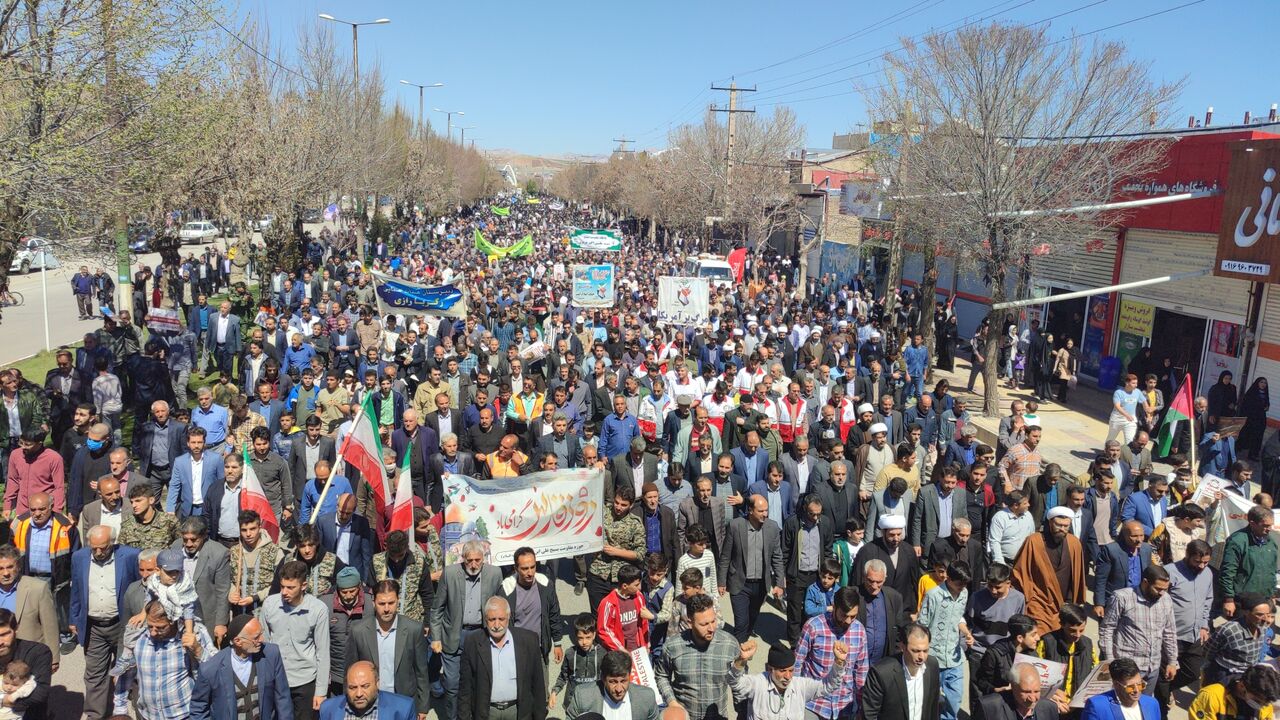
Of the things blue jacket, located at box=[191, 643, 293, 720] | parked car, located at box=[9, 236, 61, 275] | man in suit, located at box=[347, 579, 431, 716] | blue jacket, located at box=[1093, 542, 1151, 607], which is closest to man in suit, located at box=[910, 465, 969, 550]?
blue jacket, located at box=[1093, 542, 1151, 607]

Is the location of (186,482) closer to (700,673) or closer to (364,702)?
(364,702)

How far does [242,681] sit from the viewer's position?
5555mm

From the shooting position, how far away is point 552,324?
63.6 ft

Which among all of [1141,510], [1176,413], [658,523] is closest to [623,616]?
[658,523]

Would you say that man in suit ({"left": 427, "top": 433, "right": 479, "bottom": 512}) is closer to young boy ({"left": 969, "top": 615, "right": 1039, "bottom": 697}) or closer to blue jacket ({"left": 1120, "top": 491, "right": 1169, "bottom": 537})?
young boy ({"left": 969, "top": 615, "right": 1039, "bottom": 697})

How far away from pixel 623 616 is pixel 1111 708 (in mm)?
2986

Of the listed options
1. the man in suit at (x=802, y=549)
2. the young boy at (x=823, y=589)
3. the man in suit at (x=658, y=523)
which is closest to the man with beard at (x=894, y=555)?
the young boy at (x=823, y=589)

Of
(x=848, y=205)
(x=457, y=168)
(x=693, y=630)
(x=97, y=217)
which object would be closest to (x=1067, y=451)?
(x=693, y=630)

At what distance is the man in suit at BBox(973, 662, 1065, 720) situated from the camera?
17.6 feet

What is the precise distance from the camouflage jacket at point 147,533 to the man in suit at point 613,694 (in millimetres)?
3733

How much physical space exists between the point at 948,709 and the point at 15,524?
282 inches

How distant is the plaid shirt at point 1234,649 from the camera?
636 centimetres

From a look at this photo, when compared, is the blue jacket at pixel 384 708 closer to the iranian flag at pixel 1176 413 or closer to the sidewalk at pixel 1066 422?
the iranian flag at pixel 1176 413

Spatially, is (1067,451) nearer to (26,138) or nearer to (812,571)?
(812,571)
